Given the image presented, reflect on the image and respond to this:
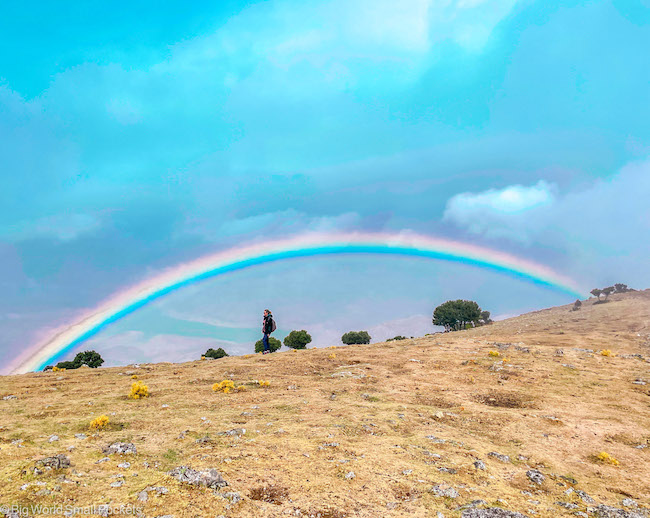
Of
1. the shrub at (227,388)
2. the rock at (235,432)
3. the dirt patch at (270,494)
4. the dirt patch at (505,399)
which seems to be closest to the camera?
the dirt patch at (270,494)

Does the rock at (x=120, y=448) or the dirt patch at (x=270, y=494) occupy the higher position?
the rock at (x=120, y=448)

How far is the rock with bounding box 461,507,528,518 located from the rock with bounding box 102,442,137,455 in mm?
7858

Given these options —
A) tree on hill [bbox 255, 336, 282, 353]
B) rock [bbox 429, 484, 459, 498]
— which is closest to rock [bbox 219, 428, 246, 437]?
rock [bbox 429, 484, 459, 498]

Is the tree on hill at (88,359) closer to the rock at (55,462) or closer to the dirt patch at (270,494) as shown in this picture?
the rock at (55,462)

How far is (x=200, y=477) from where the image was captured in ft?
24.9

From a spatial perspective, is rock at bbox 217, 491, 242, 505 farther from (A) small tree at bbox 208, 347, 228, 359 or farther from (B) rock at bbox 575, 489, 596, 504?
(A) small tree at bbox 208, 347, 228, 359

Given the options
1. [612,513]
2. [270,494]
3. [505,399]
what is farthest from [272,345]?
[612,513]

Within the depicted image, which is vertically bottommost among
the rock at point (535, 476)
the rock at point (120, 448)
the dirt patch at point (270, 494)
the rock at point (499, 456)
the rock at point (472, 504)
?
the rock at point (535, 476)

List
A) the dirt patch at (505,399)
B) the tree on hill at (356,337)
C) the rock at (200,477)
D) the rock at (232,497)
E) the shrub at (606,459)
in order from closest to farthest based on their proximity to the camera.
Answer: the rock at (232,497)
the rock at (200,477)
the shrub at (606,459)
the dirt patch at (505,399)
the tree on hill at (356,337)

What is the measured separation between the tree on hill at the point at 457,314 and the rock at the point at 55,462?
3634 inches

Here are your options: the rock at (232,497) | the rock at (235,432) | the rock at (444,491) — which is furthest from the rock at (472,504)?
the rock at (235,432)

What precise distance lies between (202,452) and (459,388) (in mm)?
14165

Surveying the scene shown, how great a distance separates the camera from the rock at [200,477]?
7.42 metres

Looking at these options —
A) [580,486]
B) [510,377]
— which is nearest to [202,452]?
[580,486]
